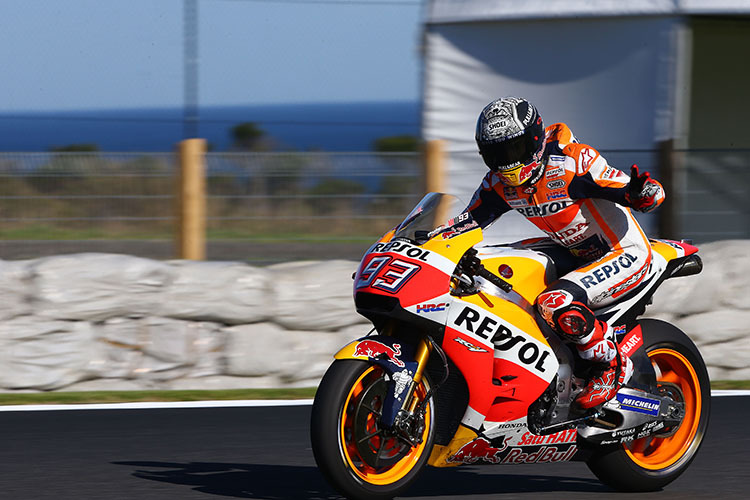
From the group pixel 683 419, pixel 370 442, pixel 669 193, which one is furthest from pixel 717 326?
pixel 370 442

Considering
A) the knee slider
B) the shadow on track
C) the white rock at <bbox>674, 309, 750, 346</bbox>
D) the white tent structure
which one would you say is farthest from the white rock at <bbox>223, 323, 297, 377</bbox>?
the white tent structure

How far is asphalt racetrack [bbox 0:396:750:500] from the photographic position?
5578 millimetres

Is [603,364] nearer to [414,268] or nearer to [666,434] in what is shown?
[666,434]

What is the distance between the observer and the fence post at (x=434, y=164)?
1002 centimetres

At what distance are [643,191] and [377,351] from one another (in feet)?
4.23

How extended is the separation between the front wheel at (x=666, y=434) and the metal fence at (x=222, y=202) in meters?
4.42

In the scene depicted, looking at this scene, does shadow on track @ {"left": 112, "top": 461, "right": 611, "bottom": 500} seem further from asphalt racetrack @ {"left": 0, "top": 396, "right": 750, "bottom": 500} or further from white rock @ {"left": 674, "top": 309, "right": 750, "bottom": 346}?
white rock @ {"left": 674, "top": 309, "right": 750, "bottom": 346}

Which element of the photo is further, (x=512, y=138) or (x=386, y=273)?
(x=512, y=138)

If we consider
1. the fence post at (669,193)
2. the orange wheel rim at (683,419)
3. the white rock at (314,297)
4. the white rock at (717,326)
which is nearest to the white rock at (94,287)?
the white rock at (314,297)

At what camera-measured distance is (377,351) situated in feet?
16.3

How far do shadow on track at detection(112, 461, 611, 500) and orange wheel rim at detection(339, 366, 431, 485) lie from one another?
15.0 inches

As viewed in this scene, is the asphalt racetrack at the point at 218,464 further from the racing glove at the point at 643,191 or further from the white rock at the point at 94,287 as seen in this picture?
the racing glove at the point at 643,191

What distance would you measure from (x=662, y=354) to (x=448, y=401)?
→ 3.84ft

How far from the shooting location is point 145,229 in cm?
994
